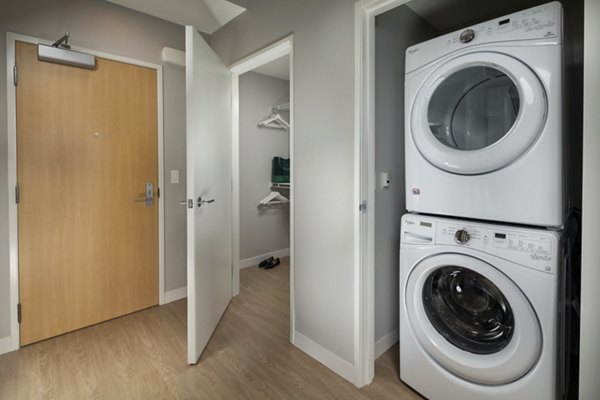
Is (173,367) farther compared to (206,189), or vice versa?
(206,189)

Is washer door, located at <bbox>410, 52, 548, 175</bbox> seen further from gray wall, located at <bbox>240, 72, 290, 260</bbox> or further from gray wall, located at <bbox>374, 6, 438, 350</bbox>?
gray wall, located at <bbox>240, 72, 290, 260</bbox>

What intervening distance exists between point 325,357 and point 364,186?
1.05 m

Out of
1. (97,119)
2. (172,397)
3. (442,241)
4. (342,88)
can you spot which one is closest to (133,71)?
(97,119)

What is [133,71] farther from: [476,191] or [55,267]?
[476,191]

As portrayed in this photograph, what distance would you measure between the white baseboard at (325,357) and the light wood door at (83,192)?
139 cm

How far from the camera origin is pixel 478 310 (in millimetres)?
1448

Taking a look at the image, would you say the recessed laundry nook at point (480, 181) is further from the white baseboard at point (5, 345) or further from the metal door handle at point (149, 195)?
the white baseboard at point (5, 345)

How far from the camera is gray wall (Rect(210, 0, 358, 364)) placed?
1.70 metres

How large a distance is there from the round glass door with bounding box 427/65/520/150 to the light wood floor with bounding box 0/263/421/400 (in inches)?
53.5

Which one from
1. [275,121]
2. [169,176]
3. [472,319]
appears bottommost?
[472,319]

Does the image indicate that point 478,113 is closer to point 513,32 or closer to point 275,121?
point 513,32

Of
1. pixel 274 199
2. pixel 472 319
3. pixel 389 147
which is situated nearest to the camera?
pixel 472 319

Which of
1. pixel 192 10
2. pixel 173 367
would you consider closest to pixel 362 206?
pixel 173 367

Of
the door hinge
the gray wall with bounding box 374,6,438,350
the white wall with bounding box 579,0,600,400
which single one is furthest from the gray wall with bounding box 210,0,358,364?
the white wall with bounding box 579,0,600,400
